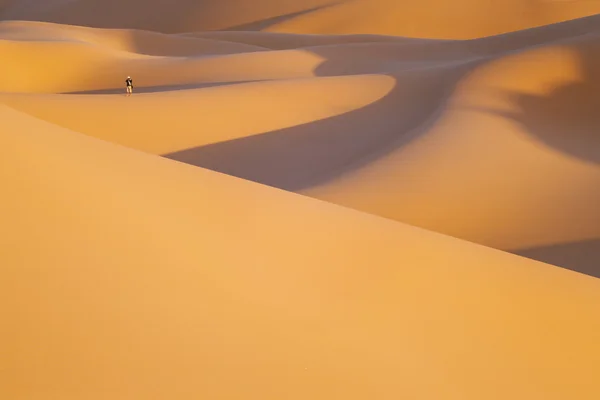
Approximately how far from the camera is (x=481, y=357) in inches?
102

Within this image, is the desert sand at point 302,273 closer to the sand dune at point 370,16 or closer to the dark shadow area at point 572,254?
the dark shadow area at point 572,254

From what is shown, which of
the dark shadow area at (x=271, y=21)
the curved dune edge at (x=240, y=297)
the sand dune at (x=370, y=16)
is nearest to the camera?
the curved dune edge at (x=240, y=297)

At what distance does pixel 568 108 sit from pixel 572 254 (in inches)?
169

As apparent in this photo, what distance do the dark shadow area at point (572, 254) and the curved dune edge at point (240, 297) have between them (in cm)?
180

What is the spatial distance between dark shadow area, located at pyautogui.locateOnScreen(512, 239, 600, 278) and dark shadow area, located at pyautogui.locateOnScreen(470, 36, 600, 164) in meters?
2.17

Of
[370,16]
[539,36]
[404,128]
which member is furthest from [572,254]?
[370,16]

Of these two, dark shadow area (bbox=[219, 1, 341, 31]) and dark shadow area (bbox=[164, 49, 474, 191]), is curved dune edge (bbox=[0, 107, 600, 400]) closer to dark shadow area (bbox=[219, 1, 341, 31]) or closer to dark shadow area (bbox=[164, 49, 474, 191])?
dark shadow area (bbox=[164, 49, 474, 191])

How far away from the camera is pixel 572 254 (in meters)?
5.30

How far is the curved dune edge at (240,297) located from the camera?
1.86 metres

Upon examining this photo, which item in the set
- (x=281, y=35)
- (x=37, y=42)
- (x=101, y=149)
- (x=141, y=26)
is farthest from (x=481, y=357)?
(x=141, y=26)

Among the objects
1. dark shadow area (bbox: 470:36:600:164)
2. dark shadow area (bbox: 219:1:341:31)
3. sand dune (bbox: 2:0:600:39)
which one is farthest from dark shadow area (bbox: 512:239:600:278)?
dark shadow area (bbox: 219:1:341:31)

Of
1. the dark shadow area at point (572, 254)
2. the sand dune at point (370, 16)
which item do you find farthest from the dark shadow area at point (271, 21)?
the dark shadow area at point (572, 254)

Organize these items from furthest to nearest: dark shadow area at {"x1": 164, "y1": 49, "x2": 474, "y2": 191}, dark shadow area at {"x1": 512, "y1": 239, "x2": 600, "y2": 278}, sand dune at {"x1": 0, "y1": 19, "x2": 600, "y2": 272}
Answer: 1. dark shadow area at {"x1": 164, "y1": 49, "x2": 474, "y2": 191}
2. sand dune at {"x1": 0, "y1": 19, "x2": 600, "y2": 272}
3. dark shadow area at {"x1": 512, "y1": 239, "x2": 600, "y2": 278}

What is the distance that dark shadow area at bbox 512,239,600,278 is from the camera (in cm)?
512
